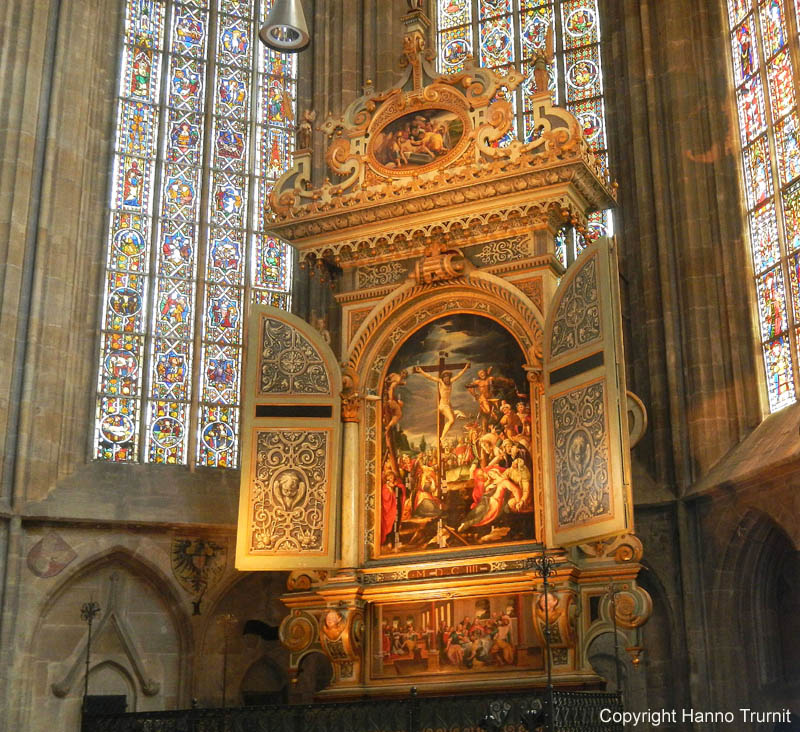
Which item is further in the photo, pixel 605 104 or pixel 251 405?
pixel 605 104

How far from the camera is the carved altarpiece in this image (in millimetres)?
10133

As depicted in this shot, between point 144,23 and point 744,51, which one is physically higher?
point 144,23

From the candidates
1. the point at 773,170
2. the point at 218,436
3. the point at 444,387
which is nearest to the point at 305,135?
the point at 444,387

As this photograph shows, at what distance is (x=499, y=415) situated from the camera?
36.1 feet

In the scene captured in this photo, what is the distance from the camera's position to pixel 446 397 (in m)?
11.3

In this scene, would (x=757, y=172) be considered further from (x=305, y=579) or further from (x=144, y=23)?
(x=144, y=23)

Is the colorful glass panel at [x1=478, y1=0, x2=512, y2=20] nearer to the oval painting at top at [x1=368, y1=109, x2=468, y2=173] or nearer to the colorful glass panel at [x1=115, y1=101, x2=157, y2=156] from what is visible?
the oval painting at top at [x1=368, y1=109, x2=468, y2=173]

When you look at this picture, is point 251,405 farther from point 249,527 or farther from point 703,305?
point 703,305

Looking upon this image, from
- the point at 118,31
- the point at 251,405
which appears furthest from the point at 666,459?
the point at 118,31

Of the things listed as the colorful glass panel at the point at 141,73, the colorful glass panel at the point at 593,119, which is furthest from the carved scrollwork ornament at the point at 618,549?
the colorful glass panel at the point at 141,73

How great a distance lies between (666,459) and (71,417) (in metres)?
6.16

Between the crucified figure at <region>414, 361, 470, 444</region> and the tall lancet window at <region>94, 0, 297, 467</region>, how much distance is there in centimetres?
310

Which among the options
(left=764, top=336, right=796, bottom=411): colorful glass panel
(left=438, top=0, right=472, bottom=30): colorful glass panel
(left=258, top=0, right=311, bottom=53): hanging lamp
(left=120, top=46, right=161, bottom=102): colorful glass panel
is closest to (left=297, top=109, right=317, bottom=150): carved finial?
(left=258, top=0, right=311, bottom=53): hanging lamp

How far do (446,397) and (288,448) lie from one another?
1.57 m
